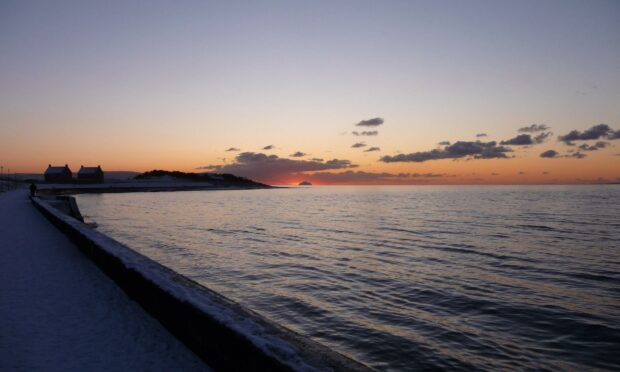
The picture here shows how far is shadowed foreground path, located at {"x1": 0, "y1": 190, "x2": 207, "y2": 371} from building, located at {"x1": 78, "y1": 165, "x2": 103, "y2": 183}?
153 metres

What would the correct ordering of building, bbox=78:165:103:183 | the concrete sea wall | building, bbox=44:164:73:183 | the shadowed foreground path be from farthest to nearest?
1. building, bbox=78:165:103:183
2. building, bbox=44:164:73:183
3. the shadowed foreground path
4. the concrete sea wall

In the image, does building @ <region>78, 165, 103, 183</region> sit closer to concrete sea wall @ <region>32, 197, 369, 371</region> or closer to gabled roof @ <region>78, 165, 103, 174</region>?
gabled roof @ <region>78, 165, 103, 174</region>

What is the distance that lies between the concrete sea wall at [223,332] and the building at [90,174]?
157m

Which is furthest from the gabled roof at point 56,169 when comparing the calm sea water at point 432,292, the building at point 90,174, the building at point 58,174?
the calm sea water at point 432,292

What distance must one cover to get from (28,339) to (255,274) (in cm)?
931

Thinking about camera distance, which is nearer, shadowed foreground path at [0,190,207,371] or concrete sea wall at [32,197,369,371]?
concrete sea wall at [32,197,369,371]

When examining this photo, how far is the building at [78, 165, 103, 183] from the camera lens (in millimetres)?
142500

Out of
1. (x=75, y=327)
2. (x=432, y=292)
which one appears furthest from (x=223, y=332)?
(x=432, y=292)

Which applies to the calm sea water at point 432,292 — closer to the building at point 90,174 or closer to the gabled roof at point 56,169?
the building at point 90,174

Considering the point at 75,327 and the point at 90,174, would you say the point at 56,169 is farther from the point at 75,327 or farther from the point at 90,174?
the point at 75,327

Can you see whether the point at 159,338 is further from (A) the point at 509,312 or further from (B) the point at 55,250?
(B) the point at 55,250

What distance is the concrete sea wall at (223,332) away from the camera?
3854 millimetres

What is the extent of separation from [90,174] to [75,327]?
159 metres

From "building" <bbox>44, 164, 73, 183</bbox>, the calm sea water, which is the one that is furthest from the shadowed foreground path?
"building" <bbox>44, 164, 73, 183</bbox>
